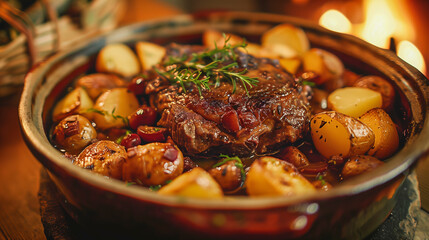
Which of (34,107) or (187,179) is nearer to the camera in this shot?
(187,179)

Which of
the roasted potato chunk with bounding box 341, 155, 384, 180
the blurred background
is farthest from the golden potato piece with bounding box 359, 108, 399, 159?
the blurred background

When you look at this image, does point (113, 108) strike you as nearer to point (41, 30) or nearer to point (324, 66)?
point (41, 30)

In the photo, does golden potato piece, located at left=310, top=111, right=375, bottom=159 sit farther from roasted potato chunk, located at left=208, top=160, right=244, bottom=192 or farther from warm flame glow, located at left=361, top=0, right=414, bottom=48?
warm flame glow, located at left=361, top=0, right=414, bottom=48

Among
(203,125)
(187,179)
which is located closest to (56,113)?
(203,125)

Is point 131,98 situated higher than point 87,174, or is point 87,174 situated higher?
point 87,174

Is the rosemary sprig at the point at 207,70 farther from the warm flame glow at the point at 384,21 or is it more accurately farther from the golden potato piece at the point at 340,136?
the warm flame glow at the point at 384,21

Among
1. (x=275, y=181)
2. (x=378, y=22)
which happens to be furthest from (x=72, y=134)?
(x=378, y=22)

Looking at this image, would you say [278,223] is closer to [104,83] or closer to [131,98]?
[131,98]

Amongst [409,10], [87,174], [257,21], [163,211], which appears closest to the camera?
[163,211]

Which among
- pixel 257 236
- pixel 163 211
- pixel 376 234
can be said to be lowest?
pixel 376 234
